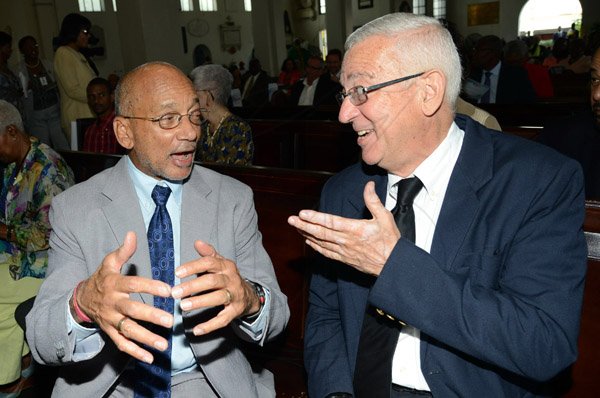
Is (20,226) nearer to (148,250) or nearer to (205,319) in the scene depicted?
(148,250)

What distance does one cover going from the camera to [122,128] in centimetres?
187

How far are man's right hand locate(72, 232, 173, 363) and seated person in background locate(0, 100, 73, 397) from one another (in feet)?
4.68

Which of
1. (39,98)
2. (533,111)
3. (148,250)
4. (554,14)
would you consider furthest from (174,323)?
(554,14)

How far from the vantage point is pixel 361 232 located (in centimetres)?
127

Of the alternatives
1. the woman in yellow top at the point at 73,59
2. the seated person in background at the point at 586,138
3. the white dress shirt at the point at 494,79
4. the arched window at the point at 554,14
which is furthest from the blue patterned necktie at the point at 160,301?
the arched window at the point at 554,14

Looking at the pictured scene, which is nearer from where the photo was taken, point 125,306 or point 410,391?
point 125,306

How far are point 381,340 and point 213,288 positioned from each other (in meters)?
0.59

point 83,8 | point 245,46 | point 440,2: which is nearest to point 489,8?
point 440,2

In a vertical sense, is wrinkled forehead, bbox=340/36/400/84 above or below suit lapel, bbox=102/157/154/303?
above

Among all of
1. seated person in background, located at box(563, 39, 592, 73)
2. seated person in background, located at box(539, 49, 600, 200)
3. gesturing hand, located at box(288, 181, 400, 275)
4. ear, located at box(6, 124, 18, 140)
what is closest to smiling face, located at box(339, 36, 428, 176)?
gesturing hand, located at box(288, 181, 400, 275)

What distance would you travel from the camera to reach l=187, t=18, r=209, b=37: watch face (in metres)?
20.5

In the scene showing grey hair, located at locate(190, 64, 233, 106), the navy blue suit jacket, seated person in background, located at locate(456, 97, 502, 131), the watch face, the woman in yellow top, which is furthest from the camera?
the watch face

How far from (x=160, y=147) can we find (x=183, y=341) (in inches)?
27.3

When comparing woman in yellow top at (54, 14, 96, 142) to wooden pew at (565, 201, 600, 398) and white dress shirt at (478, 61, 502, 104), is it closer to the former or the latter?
white dress shirt at (478, 61, 502, 104)
